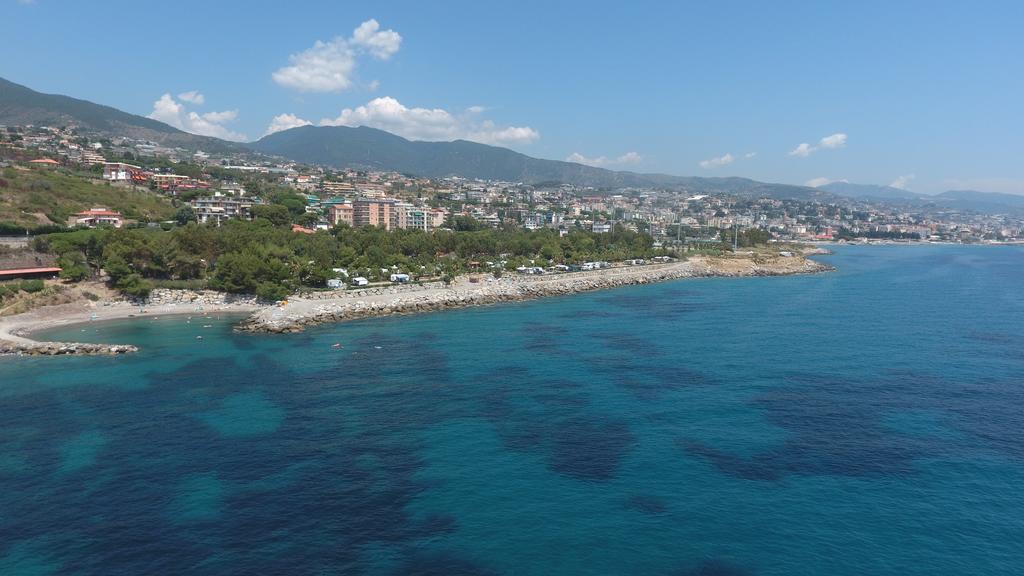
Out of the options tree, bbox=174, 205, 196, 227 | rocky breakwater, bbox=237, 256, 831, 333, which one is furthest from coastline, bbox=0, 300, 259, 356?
tree, bbox=174, 205, 196, 227

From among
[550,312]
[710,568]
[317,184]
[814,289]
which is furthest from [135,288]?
[317,184]

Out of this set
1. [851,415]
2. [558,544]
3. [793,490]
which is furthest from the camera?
[851,415]

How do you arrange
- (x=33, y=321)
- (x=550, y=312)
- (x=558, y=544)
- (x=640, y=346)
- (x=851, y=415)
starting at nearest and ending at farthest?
(x=558, y=544)
(x=851, y=415)
(x=640, y=346)
(x=33, y=321)
(x=550, y=312)

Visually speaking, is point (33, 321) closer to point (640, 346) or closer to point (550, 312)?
point (550, 312)

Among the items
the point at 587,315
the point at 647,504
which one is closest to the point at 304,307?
the point at 587,315

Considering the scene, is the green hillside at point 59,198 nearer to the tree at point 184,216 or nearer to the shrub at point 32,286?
the tree at point 184,216

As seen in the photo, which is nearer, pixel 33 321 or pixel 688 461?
pixel 688 461

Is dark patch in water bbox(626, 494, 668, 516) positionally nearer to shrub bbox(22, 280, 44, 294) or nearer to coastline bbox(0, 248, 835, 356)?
coastline bbox(0, 248, 835, 356)

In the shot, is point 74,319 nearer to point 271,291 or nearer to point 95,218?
point 271,291
